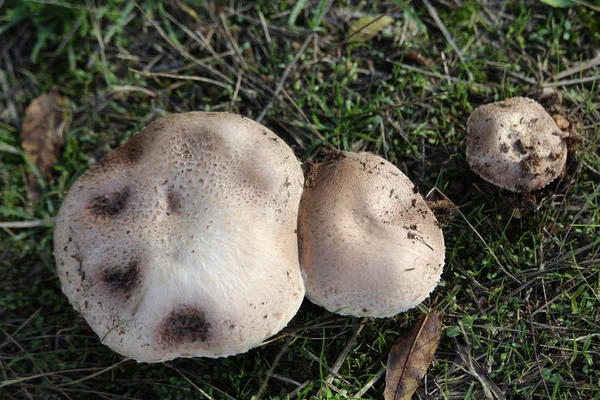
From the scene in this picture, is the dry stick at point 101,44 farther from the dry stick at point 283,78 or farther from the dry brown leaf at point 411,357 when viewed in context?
the dry brown leaf at point 411,357

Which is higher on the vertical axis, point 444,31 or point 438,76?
point 444,31

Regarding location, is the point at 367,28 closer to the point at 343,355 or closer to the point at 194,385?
the point at 343,355

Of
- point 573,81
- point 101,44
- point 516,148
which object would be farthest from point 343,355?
point 101,44

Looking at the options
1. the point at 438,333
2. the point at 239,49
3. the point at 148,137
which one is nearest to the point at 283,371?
the point at 438,333

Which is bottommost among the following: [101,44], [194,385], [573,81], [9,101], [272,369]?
[194,385]

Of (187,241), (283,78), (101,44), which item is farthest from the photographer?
(101,44)

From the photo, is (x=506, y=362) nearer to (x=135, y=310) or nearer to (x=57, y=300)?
(x=135, y=310)
